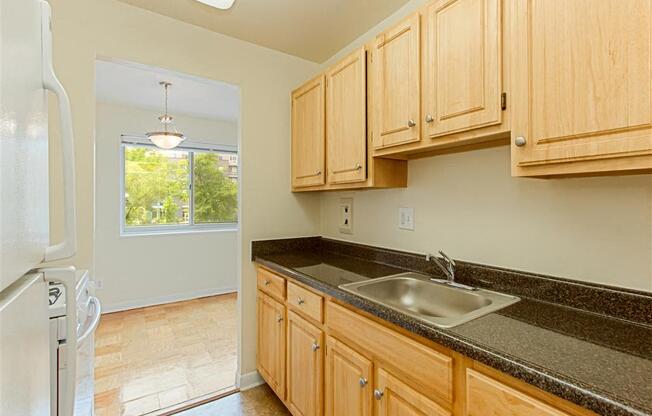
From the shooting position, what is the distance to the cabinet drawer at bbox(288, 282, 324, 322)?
1.51 meters

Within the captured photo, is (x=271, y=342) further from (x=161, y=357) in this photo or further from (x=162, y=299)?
(x=162, y=299)

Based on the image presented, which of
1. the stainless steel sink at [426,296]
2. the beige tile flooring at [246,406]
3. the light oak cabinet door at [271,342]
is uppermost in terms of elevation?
the stainless steel sink at [426,296]

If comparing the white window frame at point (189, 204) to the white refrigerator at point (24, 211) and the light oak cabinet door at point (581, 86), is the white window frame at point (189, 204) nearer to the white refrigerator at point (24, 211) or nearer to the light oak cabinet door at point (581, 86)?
the white refrigerator at point (24, 211)

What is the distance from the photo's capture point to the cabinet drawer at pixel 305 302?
1508 mm

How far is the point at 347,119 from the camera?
5.92 feet

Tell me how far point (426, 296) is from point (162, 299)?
11.7 ft

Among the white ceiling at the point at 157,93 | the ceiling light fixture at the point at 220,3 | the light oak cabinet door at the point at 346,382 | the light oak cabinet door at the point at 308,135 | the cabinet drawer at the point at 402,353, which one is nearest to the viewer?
the cabinet drawer at the point at 402,353

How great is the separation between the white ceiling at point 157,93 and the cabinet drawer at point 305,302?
1554 mm

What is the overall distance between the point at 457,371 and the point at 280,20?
2057 mm

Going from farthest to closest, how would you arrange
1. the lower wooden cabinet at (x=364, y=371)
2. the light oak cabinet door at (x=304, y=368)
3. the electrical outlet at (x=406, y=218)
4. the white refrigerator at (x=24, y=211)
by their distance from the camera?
the electrical outlet at (x=406, y=218) < the light oak cabinet door at (x=304, y=368) < the lower wooden cabinet at (x=364, y=371) < the white refrigerator at (x=24, y=211)

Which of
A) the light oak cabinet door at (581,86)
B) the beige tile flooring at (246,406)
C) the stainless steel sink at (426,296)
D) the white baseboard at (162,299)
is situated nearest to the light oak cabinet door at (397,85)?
the light oak cabinet door at (581,86)

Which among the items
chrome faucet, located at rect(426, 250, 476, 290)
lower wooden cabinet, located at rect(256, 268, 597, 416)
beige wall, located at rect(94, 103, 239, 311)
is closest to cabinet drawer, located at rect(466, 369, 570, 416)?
lower wooden cabinet, located at rect(256, 268, 597, 416)

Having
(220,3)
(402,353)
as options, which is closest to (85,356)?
(402,353)

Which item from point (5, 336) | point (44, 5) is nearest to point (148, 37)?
point (44, 5)
